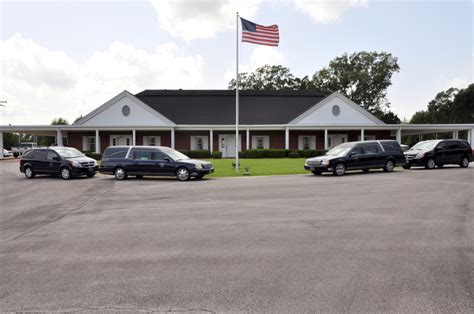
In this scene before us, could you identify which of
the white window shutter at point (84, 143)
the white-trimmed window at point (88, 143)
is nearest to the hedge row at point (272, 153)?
the white-trimmed window at point (88, 143)

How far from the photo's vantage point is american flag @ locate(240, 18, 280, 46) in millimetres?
21266

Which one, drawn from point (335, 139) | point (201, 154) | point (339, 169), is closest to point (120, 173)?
point (339, 169)

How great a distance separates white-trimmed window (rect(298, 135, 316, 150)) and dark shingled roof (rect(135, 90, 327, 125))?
2467 millimetres

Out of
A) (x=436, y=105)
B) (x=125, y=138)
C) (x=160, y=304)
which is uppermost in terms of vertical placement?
(x=436, y=105)

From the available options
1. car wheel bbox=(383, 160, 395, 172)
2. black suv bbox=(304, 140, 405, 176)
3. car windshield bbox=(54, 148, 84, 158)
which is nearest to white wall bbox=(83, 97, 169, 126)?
car windshield bbox=(54, 148, 84, 158)

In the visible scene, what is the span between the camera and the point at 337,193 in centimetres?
1248

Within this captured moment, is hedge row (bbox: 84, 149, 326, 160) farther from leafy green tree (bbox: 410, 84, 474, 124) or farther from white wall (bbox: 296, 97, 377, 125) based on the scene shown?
leafy green tree (bbox: 410, 84, 474, 124)

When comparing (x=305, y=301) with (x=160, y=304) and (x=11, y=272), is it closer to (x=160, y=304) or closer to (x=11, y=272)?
(x=160, y=304)

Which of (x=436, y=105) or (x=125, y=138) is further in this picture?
(x=436, y=105)

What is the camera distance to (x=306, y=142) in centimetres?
4194

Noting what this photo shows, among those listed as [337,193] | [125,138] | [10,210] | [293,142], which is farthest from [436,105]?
[10,210]

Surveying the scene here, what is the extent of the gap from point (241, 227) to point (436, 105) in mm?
103775

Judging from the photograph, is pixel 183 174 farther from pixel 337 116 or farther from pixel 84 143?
pixel 84 143

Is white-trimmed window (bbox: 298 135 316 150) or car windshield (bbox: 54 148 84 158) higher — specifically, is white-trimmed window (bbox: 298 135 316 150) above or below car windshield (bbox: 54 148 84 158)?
above
